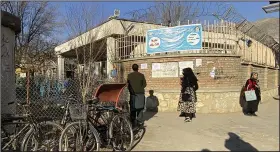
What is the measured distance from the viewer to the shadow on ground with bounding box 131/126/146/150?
590cm

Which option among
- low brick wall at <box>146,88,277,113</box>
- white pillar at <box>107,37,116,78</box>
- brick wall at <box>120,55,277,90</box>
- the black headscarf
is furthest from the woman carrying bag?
white pillar at <box>107,37,116,78</box>

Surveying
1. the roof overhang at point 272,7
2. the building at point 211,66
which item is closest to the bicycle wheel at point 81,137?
the roof overhang at point 272,7

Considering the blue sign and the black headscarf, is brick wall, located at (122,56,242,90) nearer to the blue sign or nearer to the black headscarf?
the blue sign

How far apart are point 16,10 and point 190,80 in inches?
901

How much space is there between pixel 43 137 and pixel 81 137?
2.43ft

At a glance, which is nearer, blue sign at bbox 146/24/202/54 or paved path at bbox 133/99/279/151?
paved path at bbox 133/99/279/151

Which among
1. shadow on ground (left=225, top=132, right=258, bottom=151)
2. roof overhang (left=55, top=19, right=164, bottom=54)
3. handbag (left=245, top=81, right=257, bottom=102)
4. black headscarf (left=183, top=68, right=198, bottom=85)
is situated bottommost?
shadow on ground (left=225, top=132, right=258, bottom=151)

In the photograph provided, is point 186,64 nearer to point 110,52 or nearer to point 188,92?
point 188,92

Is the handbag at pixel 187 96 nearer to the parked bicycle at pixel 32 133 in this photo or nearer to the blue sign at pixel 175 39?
the blue sign at pixel 175 39

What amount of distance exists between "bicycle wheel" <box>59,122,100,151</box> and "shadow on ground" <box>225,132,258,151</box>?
242 cm

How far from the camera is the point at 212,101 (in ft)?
34.1

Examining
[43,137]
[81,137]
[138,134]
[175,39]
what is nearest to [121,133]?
[81,137]

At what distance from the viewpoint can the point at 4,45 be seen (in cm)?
653

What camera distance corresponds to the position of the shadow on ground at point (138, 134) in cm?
590
